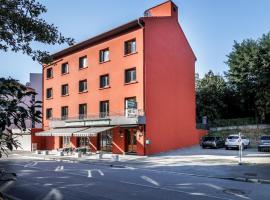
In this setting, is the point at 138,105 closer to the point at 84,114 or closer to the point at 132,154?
the point at 132,154

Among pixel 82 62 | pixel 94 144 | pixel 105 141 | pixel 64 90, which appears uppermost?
pixel 82 62

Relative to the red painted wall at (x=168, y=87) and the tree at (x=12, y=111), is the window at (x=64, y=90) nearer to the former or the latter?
A: the red painted wall at (x=168, y=87)

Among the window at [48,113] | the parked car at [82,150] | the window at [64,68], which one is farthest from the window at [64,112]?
the parked car at [82,150]

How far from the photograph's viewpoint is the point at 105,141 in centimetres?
3434

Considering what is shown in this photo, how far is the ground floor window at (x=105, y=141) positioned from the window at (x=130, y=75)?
5.38m

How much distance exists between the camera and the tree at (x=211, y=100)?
51906 millimetres

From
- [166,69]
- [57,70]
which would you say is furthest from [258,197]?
[57,70]

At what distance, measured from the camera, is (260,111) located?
149 ft

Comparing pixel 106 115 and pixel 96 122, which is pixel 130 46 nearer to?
pixel 106 115

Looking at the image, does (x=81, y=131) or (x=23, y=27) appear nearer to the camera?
(x=23, y=27)

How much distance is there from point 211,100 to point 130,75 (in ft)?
75.1

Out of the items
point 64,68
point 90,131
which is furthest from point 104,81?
point 64,68

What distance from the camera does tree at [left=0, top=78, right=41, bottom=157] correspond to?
4.74 metres

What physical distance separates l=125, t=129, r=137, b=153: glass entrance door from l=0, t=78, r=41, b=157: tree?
86.4 ft
